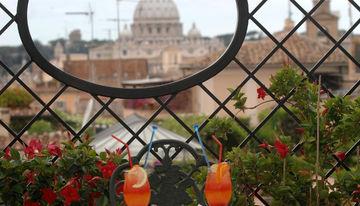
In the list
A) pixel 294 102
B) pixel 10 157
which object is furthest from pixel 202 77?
pixel 10 157

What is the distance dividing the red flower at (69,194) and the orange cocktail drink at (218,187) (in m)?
0.36

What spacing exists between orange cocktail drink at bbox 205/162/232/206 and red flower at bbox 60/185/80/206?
36 cm

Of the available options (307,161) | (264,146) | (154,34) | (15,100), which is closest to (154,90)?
(264,146)

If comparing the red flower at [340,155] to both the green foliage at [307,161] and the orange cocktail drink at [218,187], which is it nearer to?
the green foliage at [307,161]

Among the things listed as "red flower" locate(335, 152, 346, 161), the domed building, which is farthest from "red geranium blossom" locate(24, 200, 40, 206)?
the domed building

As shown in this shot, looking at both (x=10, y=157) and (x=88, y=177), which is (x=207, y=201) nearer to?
(x=88, y=177)

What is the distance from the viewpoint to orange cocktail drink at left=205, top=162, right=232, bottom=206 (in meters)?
1.68

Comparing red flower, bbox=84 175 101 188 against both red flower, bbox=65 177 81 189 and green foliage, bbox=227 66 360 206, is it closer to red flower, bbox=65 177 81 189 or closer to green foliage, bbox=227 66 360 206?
red flower, bbox=65 177 81 189

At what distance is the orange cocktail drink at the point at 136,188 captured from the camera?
5.32ft

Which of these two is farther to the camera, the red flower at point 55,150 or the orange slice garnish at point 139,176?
the red flower at point 55,150

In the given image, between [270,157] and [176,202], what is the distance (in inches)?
12.4

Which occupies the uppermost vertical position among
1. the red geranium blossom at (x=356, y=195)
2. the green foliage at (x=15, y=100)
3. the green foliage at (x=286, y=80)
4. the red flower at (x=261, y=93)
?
the green foliage at (x=286, y=80)

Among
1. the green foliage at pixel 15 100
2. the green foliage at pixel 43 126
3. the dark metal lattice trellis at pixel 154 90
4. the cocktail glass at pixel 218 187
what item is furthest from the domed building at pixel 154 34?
the cocktail glass at pixel 218 187

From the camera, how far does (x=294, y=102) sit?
216cm
